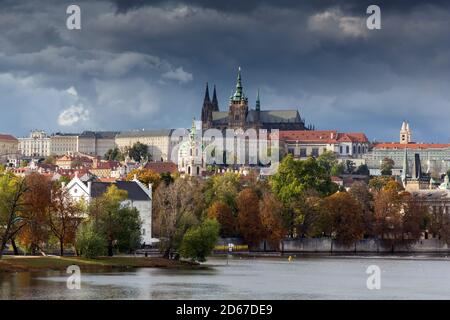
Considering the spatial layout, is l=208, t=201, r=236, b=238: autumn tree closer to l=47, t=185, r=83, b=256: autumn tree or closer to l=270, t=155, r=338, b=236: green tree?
l=270, t=155, r=338, b=236: green tree

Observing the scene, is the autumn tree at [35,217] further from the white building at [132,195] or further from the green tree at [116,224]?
the white building at [132,195]

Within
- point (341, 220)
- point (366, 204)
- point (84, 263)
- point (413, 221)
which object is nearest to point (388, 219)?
point (413, 221)

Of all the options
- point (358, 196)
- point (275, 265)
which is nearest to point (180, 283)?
point (275, 265)

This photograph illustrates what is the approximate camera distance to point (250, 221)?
139250 mm

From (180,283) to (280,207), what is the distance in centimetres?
6151

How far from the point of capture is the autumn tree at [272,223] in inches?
5458

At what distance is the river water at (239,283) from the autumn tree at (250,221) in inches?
1217

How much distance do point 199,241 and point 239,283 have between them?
15100 millimetres

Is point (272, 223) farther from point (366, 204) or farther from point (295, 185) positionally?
point (366, 204)

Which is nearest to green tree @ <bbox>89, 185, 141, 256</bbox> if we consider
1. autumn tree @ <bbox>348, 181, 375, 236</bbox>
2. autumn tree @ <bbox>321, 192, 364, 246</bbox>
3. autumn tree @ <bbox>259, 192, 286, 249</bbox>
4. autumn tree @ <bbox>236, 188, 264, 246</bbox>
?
autumn tree @ <bbox>236, 188, 264, 246</bbox>

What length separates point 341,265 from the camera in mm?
110875
